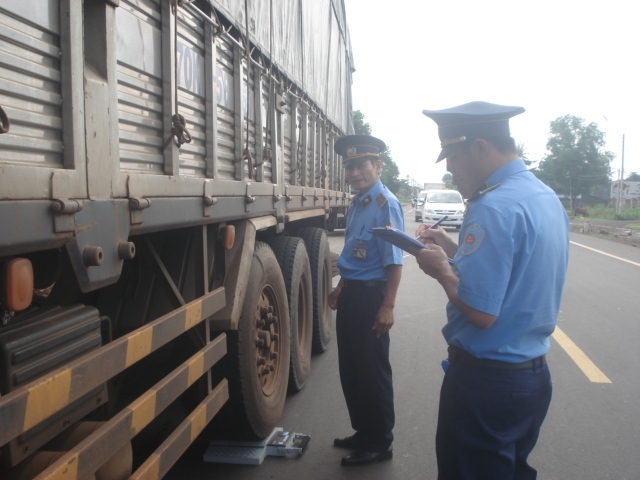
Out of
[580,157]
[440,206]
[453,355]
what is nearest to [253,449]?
[453,355]

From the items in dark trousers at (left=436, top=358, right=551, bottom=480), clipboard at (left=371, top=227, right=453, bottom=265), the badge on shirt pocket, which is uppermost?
clipboard at (left=371, top=227, right=453, bottom=265)

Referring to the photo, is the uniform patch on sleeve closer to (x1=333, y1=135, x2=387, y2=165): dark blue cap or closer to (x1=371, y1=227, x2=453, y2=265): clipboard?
(x1=371, y1=227, x2=453, y2=265): clipboard

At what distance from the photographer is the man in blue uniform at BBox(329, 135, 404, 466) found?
12.2 ft

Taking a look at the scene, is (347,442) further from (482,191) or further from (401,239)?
(482,191)

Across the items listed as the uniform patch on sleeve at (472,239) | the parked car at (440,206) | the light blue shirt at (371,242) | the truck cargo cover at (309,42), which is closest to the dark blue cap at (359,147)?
the light blue shirt at (371,242)

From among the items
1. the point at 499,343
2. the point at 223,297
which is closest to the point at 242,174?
the point at 223,297

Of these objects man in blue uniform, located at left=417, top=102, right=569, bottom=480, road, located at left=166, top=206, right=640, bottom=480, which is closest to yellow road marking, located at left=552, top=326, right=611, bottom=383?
road, located at left=166, top=206, right=640, bottom=480

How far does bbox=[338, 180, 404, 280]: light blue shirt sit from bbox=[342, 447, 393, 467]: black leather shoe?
107 centimetres

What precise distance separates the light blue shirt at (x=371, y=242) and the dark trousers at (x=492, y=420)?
5.06 ft

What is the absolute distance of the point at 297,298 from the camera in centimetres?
479

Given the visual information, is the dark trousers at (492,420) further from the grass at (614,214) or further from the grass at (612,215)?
the grass at (614,214)

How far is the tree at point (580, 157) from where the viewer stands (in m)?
67.8

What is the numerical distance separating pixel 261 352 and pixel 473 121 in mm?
2183

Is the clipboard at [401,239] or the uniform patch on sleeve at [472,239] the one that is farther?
the clipboard at [401,239]
